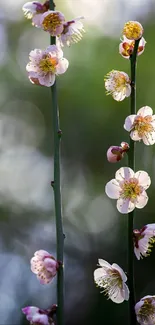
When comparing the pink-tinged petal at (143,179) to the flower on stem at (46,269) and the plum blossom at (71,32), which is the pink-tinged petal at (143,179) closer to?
the flower on stem at (46,269)

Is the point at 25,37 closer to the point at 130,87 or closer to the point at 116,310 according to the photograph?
the point at 116,310

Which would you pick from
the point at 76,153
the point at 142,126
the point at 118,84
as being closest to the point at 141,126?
the point at 142,126

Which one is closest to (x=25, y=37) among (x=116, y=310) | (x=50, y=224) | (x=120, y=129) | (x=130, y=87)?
(x=120, y=129)

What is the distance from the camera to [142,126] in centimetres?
168

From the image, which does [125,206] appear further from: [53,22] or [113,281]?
[53,22]

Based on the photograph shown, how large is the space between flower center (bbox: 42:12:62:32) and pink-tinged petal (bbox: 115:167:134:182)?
1.20 ft

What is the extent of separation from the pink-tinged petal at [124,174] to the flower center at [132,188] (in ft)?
0.03

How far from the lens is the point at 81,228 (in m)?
6.63

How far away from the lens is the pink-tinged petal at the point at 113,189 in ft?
5.56

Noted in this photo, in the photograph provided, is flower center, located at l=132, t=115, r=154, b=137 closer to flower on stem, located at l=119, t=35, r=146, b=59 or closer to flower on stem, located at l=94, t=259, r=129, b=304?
flower on stem, located at l=119, t=35, r=146, b=59

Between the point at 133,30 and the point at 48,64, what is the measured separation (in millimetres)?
246

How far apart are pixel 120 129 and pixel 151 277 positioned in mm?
1455

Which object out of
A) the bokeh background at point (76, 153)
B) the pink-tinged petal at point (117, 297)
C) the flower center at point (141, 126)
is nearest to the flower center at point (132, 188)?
the flower center at point (141, 126)

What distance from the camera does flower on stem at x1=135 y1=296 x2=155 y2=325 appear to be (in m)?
1.60
